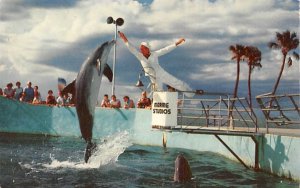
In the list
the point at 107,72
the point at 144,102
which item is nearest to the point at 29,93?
the point at 144,102

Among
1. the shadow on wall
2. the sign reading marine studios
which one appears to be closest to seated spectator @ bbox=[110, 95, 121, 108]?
the sign reading marine studios

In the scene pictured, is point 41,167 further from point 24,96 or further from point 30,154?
point 24,96

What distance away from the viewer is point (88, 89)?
10.9 m

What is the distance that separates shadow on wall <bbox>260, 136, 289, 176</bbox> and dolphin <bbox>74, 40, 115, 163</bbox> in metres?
5.40

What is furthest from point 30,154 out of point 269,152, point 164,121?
point 269,152

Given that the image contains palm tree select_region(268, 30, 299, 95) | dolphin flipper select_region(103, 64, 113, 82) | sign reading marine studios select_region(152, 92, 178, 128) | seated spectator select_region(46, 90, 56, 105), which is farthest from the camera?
palm tree select_region(268, 30, 299, 95)

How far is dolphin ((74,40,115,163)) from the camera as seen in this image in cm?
1088

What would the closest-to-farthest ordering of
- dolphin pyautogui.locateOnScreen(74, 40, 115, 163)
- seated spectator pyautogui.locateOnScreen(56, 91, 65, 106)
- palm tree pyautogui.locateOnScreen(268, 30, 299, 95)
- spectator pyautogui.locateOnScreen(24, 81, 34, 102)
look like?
1. dolphin pyautogui.locateOnScreen(74, 40, 115, 163)
2. seated spectator pyautogui.locateOnScreen(56, 91, 65, 106)
3. spectator pyautogui.locateOnScreen(24, 81, 34, 102)
4. palm tree pyautogui.locateOnScreen(268, 30, 299, 95)

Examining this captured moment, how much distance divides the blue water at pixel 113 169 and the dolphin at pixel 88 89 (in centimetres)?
121

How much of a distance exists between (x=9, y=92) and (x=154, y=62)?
10554mm

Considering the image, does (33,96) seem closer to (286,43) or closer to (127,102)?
(127,102)

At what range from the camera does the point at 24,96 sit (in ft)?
77.8

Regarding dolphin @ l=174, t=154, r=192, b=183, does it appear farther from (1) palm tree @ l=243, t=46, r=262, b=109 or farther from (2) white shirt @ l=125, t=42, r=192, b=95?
(1) palm tree @ l=243, t=46, r=262, b=109

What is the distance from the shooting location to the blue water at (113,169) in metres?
11.1
